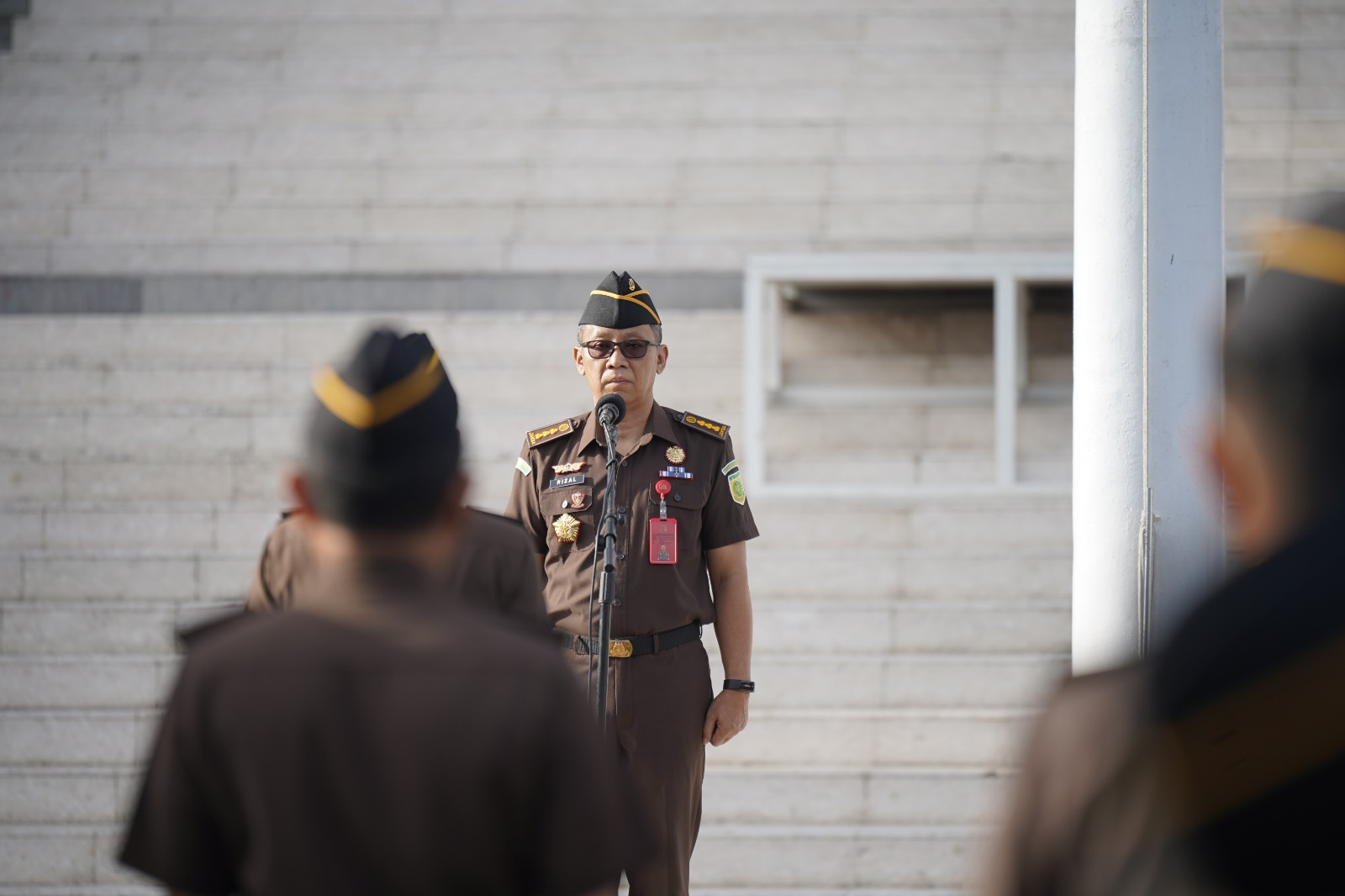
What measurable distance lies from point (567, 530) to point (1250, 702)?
113 inches

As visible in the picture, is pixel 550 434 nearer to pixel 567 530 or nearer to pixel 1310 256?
pixel 567 530

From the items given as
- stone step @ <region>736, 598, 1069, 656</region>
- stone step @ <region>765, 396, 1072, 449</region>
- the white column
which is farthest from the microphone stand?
stone step @ <region>765, 396, 1072, 449</region>

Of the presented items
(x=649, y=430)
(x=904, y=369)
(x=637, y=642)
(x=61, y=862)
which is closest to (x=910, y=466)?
(x=904, y=369)

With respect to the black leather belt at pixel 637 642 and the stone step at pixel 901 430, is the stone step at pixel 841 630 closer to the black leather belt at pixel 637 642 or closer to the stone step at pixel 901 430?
the stone step at pixel 901 430

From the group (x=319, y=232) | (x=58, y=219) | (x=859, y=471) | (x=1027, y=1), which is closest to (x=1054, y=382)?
(x=859, y=471)

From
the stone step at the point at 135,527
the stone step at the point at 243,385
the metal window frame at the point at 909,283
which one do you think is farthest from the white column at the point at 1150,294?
the stone step at the point at 135,527

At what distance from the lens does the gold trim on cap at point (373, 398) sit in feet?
4.49

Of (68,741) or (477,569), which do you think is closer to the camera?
(477,569)

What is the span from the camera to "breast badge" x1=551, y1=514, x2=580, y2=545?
12.1 feet

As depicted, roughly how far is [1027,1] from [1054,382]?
2774mm

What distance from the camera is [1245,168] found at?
768 cm

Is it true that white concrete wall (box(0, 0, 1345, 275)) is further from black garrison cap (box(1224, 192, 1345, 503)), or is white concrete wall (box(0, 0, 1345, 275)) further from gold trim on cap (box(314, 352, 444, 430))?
black garrison cap (box(1224, 192, 1345, 503))

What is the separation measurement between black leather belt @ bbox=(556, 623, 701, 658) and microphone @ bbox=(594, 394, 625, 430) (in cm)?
62

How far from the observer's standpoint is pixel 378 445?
1362mm
